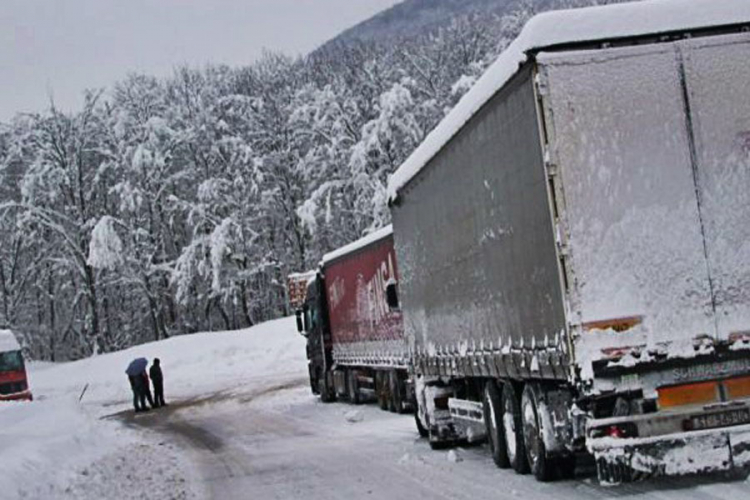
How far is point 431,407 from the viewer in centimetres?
1548

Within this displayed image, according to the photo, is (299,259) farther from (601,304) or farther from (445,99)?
(601,304)

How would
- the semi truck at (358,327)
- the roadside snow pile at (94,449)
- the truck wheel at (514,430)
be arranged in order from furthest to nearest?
the semi truck at (358,327) → the roadside snow pile at (94,449) → the truck wheel at (514,430)

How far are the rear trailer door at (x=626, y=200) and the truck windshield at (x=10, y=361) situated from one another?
4002cm

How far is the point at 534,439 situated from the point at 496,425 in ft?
4.80

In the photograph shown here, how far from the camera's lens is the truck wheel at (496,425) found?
40.1ft

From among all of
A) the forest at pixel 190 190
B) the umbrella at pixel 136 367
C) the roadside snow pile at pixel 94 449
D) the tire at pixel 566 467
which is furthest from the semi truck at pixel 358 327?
the forest at pixel 190 190

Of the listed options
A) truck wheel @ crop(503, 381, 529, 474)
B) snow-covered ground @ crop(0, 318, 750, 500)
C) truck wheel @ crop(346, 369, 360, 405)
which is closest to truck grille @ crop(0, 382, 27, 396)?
snow-covered ground @ crop(0, 318, 750, 500)

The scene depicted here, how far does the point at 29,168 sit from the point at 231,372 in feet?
60.6

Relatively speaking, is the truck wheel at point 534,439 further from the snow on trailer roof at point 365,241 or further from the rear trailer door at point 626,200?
the snow on trailer roof at point 365,241

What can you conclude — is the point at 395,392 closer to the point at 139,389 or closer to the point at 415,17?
the point at 139,389

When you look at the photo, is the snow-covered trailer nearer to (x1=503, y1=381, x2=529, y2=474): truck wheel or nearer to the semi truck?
(x1=503, y1=381, x2=529, y2=474): truck wheel

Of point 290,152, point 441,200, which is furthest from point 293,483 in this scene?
point 290,152

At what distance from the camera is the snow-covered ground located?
11156 millimetres

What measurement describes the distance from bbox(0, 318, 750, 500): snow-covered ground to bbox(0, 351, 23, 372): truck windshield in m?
12.2
